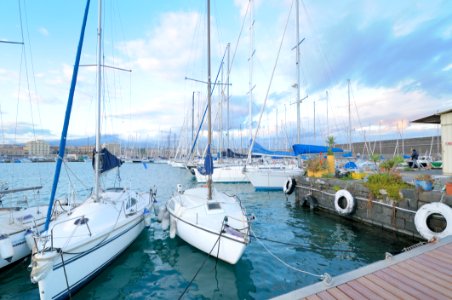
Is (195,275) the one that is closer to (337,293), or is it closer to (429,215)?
(337,293)

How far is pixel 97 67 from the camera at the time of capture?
9258 mm

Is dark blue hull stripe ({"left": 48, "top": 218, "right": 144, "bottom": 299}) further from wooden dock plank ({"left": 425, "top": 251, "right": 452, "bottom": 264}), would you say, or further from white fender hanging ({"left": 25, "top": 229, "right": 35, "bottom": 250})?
wooden dock plank ({"left": 425, "top": 251, "right": 452, "bottom": 264})

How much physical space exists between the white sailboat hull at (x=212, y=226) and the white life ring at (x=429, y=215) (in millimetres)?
6434

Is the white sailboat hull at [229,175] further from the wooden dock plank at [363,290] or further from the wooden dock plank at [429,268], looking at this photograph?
the wooden dock plank at [363,290]

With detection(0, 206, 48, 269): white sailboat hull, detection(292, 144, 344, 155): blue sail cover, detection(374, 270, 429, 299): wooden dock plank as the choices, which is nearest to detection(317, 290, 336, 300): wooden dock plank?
detection(374, 270, 429, 299): wooden dock plank

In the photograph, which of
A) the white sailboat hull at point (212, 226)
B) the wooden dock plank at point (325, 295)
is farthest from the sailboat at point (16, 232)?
the wooden dock plank at point (325, 295)

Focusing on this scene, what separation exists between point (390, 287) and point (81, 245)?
A: 687cm

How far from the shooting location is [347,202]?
12.2 meters

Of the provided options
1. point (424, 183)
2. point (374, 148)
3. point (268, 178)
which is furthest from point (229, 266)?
point (374, 148)

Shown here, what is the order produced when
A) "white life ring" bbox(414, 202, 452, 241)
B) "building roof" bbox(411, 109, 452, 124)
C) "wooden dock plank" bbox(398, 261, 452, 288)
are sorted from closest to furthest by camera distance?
"wooden dock plank" bbox(398, 261, 452, 288) → "white life ring" bbox(414, 202, 452, 241) → "building roof" bbox(411, 109, 452, 124)

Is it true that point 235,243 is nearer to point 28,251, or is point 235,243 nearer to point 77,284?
point 77,284

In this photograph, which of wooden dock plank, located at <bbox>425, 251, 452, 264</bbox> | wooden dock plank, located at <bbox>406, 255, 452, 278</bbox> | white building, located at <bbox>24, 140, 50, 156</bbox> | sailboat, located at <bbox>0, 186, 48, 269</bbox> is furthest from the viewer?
white building, located at <bbox>24, 140, 50, 156</bbox>

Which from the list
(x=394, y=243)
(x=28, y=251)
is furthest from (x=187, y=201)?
(x=394, y=243)

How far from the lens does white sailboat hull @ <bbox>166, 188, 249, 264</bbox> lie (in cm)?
686
